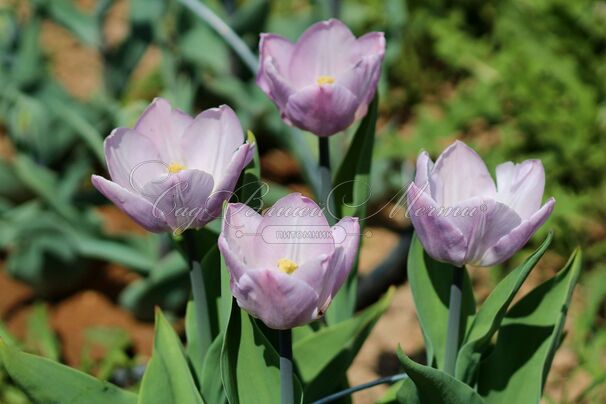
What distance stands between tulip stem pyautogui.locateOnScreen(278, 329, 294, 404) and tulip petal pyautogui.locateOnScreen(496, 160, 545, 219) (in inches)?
9.7

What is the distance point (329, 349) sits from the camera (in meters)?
0.98

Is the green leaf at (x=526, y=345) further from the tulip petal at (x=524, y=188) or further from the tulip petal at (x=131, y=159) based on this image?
the tulip petal at (x=131, y=159)

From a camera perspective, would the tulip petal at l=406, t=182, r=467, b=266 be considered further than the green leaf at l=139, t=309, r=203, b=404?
No

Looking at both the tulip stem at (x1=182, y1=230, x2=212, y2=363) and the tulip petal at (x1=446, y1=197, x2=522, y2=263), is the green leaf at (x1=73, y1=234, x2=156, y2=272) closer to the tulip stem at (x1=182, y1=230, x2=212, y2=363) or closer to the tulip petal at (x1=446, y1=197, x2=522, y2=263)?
the tulip stem at (x1=182, y1=230, x2=212, y2=363)

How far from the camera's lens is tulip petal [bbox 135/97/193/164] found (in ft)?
2.93

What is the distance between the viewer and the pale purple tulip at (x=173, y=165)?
801 mm

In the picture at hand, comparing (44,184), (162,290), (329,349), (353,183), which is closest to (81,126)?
(44,184)

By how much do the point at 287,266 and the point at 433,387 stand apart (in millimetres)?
196

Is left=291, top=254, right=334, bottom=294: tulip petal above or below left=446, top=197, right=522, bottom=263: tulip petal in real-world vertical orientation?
above

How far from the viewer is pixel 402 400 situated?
0.94 m

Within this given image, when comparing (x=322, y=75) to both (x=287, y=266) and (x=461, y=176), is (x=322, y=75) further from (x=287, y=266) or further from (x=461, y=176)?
(x=287, y=266)

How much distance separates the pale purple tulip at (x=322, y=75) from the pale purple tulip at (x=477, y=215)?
0.36ft

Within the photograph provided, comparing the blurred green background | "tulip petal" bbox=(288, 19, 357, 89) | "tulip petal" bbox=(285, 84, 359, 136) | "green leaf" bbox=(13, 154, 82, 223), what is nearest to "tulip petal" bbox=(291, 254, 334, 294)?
"tulip petal" bbox=(285, 84, 359, 136)

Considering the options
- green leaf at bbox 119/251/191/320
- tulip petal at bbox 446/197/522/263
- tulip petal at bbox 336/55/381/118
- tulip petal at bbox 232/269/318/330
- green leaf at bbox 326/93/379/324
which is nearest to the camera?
tulip petal at bbox 232/269/318/330
